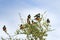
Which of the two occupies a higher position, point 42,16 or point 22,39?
point 42,16

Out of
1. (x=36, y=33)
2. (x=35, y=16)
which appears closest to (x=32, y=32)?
Answer: (x=36, y=33)

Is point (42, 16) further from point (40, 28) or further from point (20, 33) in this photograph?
point (20, 33)

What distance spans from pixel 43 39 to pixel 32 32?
136 centimetres

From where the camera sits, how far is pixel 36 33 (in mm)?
21000

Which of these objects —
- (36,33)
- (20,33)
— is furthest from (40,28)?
(20,33)

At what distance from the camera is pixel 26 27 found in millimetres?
21672

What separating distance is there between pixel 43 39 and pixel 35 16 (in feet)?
8.48

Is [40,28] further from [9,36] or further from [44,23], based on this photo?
[9,36]

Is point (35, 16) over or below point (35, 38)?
over

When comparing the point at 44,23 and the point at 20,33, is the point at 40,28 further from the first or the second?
the point at 20,33

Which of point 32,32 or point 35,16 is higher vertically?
point 35,16

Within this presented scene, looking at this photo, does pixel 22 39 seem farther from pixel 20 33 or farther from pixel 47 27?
pixel 47 27

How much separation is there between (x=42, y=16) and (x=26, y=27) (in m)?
2.10

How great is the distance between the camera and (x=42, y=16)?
2108 cm
